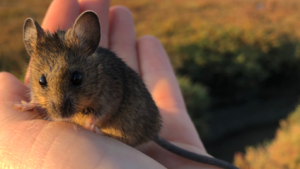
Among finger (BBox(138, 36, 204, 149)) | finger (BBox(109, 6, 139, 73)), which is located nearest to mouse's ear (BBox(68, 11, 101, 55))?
finger (BBox(138, 36, 204, 149))

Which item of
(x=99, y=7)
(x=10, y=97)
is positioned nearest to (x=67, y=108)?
(x=10, y=97)

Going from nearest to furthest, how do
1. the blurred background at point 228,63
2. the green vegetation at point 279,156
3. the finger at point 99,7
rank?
the finger at point 99,7
the green vegetation at point 279,156
the blurred background at point 228,63

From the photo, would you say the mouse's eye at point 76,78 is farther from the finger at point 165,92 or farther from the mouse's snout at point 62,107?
the finger at point 165,92

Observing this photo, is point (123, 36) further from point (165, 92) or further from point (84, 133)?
point (84, 133)

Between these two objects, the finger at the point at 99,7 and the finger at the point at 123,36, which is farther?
the finger at the point at 123,36

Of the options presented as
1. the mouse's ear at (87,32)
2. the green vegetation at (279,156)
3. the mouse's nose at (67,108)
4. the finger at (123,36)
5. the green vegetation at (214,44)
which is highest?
the mouse's ear at (87,32)

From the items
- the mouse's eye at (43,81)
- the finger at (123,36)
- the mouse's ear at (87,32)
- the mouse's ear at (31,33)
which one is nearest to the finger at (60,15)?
the finger at (123,36)

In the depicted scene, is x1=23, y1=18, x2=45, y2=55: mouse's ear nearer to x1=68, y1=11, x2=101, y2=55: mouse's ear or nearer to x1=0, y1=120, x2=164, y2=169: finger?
x1=68, y1=11, x2=101, y2=55: mouse's ear
